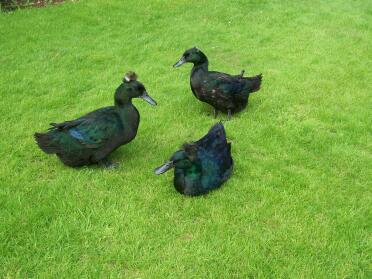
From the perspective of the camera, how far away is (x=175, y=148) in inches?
242

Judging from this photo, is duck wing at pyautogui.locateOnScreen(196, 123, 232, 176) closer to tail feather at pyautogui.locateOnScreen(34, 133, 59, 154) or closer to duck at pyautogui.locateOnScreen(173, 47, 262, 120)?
duck at pyautogui.locateOnScreen(173, 47, 262, 120)

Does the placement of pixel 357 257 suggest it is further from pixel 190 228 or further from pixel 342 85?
pixel 342 85

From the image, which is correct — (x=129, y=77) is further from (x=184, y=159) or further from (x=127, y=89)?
(x=184, y=159)

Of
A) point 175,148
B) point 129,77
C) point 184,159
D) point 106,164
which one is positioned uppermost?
point 129,77

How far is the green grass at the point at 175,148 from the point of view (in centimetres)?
436

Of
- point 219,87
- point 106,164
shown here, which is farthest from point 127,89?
point 219,87

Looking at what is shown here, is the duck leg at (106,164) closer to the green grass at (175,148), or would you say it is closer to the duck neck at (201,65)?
the green grass at (175,148)

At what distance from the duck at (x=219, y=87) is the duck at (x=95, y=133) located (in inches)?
56.8

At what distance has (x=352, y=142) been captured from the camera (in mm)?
6414

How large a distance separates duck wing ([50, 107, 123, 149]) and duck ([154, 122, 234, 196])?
2.43ft

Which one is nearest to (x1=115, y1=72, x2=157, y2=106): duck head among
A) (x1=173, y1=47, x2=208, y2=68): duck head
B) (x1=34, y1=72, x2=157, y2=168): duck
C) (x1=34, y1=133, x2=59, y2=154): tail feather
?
(x1=34, y1=72, x2=157, y2=168): duck

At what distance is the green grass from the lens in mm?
4359

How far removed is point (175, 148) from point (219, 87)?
48.0 inches

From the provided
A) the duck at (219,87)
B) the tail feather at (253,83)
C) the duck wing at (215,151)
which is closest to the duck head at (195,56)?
the duck at (219,87)
